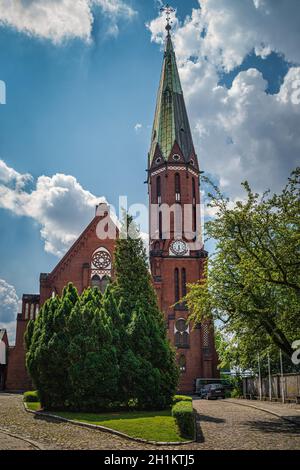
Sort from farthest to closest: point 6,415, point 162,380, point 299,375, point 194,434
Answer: point 299,375
point 162,380
point 6,415
point 194,434

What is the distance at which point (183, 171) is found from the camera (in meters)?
59.4

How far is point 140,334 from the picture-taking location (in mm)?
26406

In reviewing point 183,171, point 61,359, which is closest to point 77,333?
point 61,359

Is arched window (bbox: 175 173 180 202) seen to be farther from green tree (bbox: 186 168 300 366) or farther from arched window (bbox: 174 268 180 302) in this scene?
green tree (bbox: 186 168 300 366)

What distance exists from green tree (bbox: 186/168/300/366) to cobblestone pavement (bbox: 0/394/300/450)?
467 centimetres

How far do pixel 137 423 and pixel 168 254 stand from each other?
123 ft

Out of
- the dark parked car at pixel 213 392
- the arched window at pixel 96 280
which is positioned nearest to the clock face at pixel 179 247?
the arched window at pixel 96 280

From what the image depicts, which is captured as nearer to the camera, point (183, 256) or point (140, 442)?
point (140, 442)

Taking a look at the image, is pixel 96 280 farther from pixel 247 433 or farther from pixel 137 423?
pixel 247 433

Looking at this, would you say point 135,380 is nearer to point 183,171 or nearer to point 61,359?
point 61,359

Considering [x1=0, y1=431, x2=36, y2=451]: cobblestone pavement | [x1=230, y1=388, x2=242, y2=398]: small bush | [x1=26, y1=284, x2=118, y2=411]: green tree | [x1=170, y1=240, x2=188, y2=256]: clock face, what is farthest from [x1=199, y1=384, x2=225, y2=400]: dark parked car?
[x1=0, y1=431, x2=36, y2=451]: cobblestone pavement

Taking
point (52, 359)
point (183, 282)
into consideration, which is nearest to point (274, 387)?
point (183, 282)

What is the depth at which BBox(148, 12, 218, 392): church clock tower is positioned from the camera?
170 ft

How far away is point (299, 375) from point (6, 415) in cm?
2042
